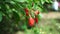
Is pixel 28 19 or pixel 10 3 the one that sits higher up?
pixel 10 3

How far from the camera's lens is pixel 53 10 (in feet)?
18.9

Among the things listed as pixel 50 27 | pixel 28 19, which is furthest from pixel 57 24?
pixel 28 19

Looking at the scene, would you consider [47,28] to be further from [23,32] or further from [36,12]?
[36,12]

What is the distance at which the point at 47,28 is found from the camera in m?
4.15

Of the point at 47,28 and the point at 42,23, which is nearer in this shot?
the point at 47,28

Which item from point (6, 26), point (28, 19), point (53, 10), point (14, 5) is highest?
point (14, 5)

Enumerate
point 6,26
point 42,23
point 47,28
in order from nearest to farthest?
point 6,26 → point 47,28 → point 42,23

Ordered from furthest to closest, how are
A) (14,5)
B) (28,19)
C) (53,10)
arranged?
(53,10) < (28,19) < (14,5)

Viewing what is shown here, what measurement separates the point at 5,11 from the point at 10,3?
0.35ft

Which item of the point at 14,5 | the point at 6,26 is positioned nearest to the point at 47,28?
the point at 6,26

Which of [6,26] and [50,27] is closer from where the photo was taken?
[6,26]

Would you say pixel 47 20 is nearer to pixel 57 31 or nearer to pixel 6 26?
pixel 57 31

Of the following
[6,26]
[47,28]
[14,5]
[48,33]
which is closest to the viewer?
[14,5]

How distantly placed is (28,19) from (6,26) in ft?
2.20
